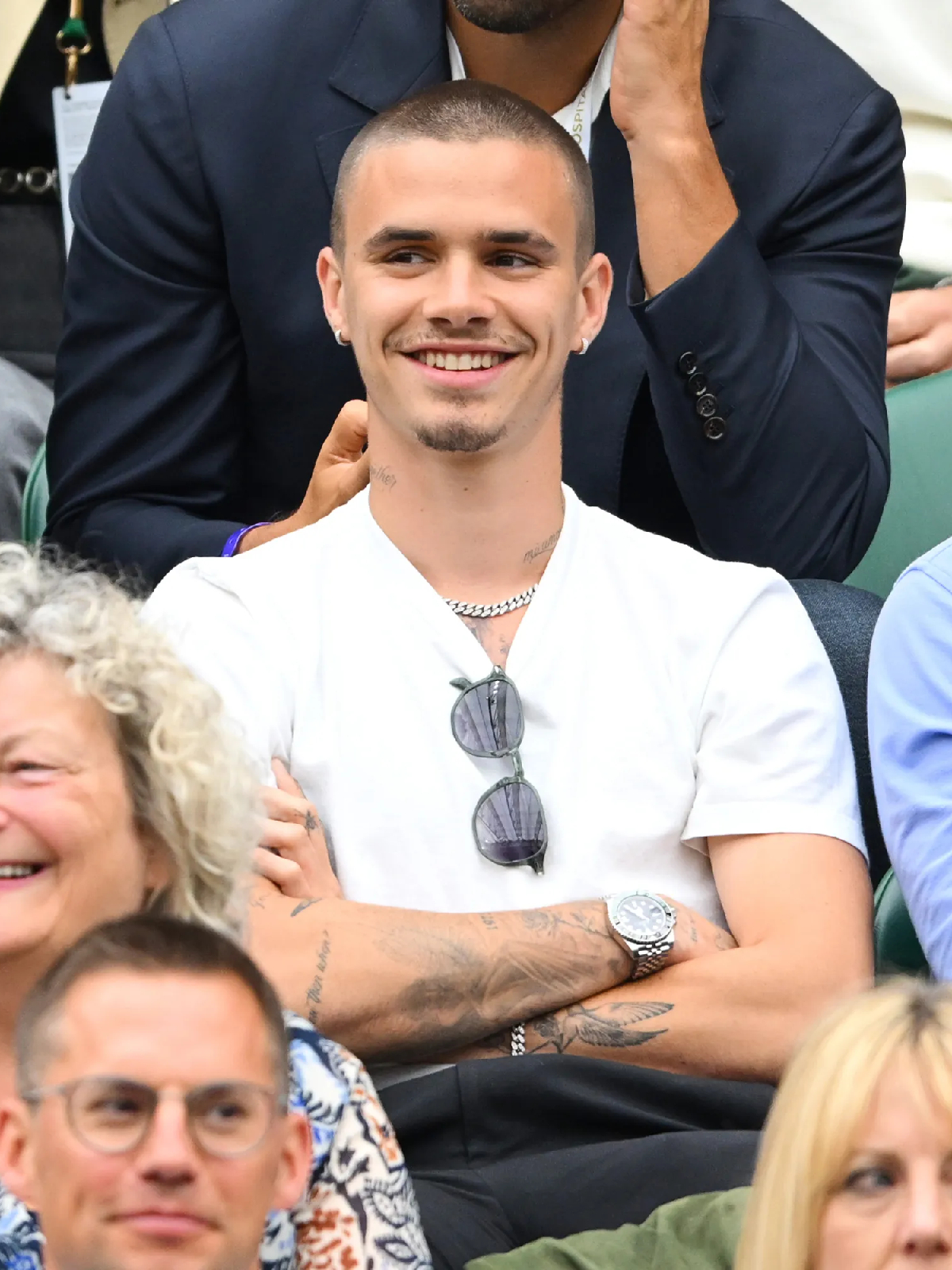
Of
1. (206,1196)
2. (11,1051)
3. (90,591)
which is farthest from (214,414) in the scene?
(206,1196)

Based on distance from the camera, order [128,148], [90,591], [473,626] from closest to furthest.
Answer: [90,591] < [473,626] < [128,148]

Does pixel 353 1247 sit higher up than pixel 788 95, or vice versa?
pixel 788 95

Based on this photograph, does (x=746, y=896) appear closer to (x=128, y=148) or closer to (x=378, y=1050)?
(x=378, y=1050)

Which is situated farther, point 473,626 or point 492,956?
point 473,626

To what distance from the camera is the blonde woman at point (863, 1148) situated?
128cm

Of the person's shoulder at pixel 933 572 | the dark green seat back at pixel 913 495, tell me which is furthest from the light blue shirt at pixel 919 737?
the dark green seat back at pixel 913 495

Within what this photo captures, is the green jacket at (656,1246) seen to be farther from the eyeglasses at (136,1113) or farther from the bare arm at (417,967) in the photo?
the eyeglasses at (136,1113)

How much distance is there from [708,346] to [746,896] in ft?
2.01

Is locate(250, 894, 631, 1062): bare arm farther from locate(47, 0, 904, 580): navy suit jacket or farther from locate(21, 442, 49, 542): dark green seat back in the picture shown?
locate(21, 442, 49, 542): dark green seat back

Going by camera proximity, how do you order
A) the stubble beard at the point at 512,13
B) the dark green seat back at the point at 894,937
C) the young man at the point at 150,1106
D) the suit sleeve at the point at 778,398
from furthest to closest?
the stubble beard at the point at 512,13 → the suit sleeve at the point at 778,398 → the dark green seat back at the point at 894,937 → the young man at the point at 150,1106

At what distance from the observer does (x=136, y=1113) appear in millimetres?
1235

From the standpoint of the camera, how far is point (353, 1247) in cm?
149

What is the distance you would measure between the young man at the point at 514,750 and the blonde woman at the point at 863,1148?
0.35 meters

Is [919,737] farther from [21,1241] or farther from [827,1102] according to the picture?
[21,1241]
